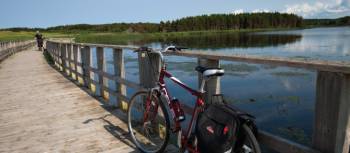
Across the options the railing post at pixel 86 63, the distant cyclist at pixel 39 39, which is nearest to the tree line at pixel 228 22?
the distant cyclist at pixel 39 39

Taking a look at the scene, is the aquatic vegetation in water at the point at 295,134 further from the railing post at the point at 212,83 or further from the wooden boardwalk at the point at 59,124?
the railing post at the point at 212,83

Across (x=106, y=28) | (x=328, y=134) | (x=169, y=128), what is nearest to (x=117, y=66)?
(x=169, y=128)

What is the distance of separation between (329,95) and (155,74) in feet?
8.81

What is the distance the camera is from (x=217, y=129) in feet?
8.60

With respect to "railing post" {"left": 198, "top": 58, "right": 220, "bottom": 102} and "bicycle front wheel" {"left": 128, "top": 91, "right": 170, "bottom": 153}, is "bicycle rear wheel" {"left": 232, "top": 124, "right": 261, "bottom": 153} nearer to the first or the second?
"railing post" {"left": 198, "top": 58, "right": 220, "bottom": 102}

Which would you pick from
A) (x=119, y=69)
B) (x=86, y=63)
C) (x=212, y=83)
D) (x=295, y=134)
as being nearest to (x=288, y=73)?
(x=295, y=134)

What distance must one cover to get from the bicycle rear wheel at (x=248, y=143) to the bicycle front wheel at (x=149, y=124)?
142 centimetres

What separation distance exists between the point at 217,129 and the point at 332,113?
85 cm

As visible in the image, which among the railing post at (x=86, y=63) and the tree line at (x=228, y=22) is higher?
the tree line at (x=228, y=22)

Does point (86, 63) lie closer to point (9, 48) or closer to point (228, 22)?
point (9, 48)

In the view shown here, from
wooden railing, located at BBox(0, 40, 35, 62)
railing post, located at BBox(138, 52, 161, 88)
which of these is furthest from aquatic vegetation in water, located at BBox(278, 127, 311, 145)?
wooden railing, located at BBox(0, 40, 35, 62)

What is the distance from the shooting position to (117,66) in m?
5.91

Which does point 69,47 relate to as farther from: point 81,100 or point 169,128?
point 169,128

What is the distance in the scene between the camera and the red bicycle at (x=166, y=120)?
252 cm
